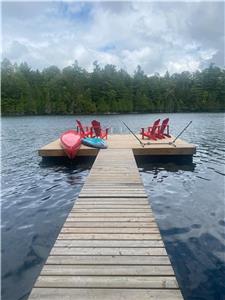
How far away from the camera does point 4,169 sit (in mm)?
10422

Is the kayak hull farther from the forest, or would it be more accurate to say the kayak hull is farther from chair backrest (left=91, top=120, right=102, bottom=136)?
the forest

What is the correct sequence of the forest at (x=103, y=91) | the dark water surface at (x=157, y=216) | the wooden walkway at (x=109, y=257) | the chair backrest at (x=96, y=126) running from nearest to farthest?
the wooden walkway at (x=109, y=257) < the dark water surface at (x=157, y=216) < the chair backrest at (x=96, y=126) < the forest at (x=103, y=91)

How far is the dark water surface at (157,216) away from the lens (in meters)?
3.83

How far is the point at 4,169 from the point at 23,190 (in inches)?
123

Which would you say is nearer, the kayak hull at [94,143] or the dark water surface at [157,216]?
the dark water surface at [157,216]

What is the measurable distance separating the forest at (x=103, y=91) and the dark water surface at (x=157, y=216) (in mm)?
57976

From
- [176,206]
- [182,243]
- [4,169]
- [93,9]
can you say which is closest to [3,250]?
[182,243]

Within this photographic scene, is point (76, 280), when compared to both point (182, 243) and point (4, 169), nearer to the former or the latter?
point (182, 243)

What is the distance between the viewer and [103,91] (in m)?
70.4

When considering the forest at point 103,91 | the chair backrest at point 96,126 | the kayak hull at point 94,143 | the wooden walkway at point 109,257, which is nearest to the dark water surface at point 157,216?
the wooden walkway at point 109,257

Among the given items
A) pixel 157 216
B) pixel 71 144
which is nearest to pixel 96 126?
pixel 71 144

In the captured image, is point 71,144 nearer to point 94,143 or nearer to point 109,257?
point 94,143

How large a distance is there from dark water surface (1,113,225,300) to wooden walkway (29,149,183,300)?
742 millimetres

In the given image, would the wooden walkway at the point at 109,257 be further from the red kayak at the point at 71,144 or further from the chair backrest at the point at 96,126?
the chair backrest at the point at 96,126
